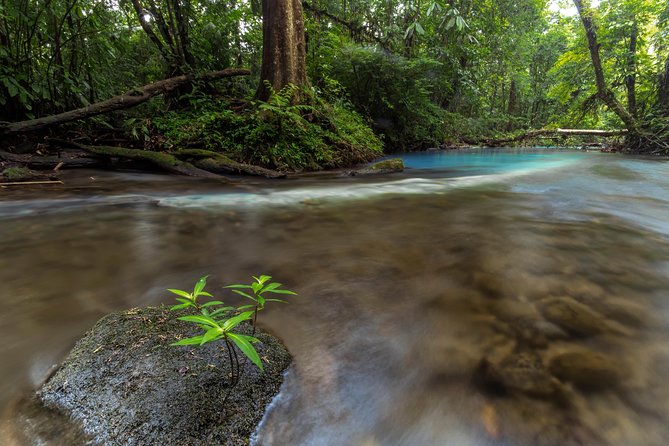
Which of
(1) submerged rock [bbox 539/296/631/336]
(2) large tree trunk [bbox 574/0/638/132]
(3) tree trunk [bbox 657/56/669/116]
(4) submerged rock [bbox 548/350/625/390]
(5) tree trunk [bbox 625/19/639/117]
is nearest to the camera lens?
(4) submerged rock [bbox 548/350/625/390]

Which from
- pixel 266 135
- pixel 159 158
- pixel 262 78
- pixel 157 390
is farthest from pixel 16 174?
pixel 157 390

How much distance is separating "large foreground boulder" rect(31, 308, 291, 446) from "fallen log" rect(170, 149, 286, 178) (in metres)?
4.63

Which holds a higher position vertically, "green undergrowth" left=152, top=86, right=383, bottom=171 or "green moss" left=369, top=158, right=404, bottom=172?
"green undergrowth" left=152, top=86, right=383, bottom=171

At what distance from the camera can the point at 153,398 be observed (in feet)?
3.08

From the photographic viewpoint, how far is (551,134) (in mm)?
15742

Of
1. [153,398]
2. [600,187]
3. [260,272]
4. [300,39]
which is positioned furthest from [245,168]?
[600,187]

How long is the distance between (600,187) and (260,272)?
5172 millimetres

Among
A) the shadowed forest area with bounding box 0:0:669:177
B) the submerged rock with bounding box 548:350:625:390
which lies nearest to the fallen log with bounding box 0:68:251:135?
the shadowed forest area with bounding box 0:0:669:177

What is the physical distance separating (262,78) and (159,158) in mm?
2788

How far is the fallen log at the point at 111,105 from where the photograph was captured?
5387 mm

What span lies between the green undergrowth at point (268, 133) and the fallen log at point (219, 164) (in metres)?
0.36

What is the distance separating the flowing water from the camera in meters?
0.97

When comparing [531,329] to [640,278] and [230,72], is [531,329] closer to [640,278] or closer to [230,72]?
[640,278]

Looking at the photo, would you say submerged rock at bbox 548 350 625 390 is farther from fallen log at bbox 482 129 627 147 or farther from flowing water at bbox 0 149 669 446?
fallen log at bbox 482 129 627 147
